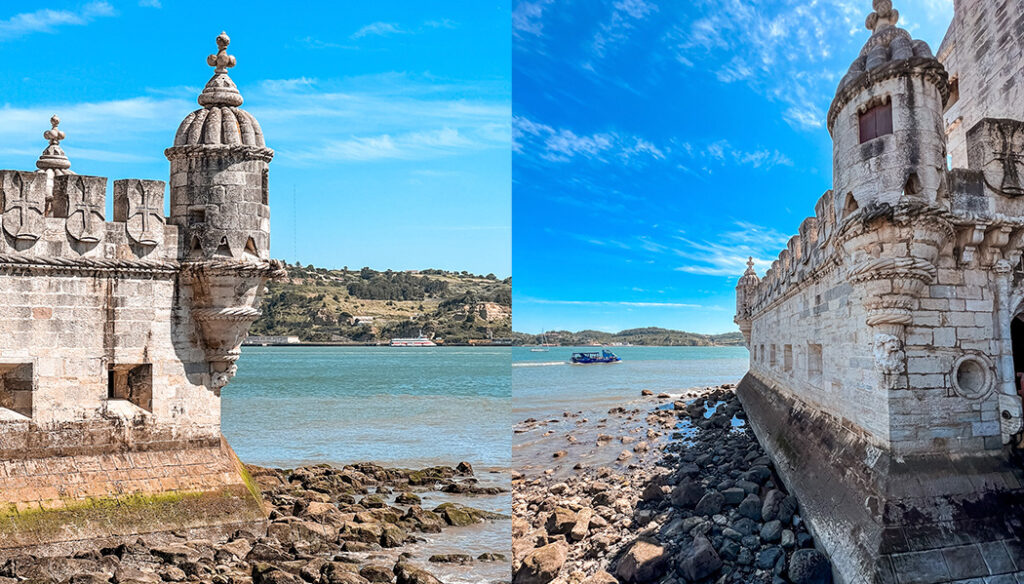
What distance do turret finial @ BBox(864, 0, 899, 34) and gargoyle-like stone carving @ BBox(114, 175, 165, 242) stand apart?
9.01m

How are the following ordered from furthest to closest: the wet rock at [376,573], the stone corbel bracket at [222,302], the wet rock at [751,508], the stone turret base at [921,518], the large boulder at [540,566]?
the wet rock at [751,508] → the stone corbel bracket at [222,302] → the large boulder at [540,566] → the wet rock at [376,573] → the stone turret base at [921,518]

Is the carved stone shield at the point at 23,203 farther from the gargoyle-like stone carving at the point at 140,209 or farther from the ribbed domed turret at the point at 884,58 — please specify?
the ribbed domed turret at the point at 884,58

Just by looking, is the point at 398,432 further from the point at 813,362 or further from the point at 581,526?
the point at 813,362

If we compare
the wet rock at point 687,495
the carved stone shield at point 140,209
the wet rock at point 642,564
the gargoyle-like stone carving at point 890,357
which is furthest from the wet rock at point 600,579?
the carved stone shield at point 140,209

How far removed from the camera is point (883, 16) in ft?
26.3

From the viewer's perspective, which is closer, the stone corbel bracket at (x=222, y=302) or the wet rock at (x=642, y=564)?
the wet rock at (x=642, y=564)

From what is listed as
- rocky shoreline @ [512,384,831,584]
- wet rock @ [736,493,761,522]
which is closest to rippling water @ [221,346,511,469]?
rocky shoreline @ [512,384,831,584]

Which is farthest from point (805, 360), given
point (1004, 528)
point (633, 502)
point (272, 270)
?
point (272, 270)

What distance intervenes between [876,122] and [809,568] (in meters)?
4.83

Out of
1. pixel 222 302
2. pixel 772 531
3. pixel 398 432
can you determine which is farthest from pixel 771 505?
pixel 398 432

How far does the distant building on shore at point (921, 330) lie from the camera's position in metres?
6.59

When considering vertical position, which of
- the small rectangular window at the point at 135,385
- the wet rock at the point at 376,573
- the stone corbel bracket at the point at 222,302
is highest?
the stone corbel bracket at the point at 222,302

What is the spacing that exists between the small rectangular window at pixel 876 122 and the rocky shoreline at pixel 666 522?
15.0ft

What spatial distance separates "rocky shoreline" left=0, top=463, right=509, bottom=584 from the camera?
7.29 m
